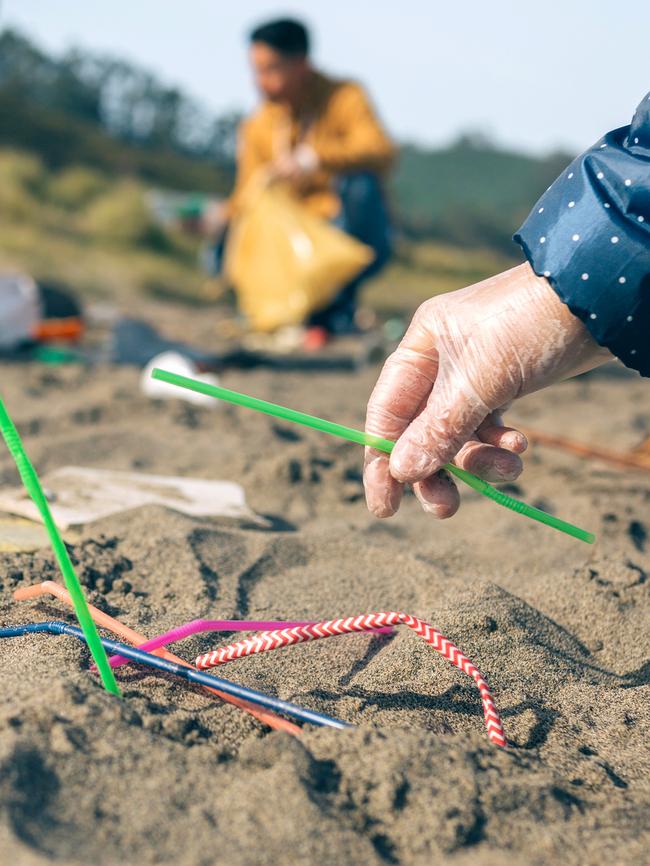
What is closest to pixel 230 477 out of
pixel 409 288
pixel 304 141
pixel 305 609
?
pixel 305 609

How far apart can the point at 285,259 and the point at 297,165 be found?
55 cm

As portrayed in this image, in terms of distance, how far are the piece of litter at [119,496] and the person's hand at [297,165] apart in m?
3.27

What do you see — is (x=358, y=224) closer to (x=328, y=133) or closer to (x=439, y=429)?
(x=328, y=133)

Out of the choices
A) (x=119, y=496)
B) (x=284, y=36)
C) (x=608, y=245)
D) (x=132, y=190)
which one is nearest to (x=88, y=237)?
(x=132, y=190)

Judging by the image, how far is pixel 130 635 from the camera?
1363 mm

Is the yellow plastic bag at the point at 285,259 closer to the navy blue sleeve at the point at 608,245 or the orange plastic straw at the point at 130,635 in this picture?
the orange plastic straw at the point at 130,635

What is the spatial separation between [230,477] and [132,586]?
2.65ft

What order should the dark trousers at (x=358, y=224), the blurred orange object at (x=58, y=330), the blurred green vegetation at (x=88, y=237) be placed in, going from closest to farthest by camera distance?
the blurred orange object at (x=58, y=330)
the dark trousers at (x=358, y=224)
the blurred green vegetation at (x=88, y=237)

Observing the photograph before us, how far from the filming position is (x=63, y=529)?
1.86 m

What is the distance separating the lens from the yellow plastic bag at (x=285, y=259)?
497 cm

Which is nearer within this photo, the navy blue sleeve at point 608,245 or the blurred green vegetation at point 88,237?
the navy blue sleeve at point 608,245

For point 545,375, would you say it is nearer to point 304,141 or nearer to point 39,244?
point 304,141

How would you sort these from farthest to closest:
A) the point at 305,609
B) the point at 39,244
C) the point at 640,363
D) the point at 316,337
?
the point at 39,244, the point at 316,337, the point at 305,609, the point at 640,363

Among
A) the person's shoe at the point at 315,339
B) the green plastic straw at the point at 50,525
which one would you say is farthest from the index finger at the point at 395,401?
the person's shoe at the point at 315,339
